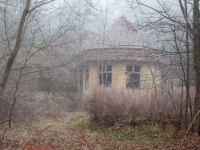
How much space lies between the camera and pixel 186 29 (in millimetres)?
6660

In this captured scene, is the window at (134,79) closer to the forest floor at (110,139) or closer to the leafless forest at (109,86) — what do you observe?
the leafless forest at (109,86)

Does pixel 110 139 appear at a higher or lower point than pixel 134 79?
lower

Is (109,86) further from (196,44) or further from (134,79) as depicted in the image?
(196,44)

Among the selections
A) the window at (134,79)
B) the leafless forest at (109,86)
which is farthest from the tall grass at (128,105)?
the window at (134,79)

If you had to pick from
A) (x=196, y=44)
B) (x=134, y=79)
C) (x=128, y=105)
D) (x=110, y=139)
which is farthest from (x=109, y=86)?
(x=196, y=44)

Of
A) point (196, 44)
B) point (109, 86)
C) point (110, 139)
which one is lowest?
point (110, 139)

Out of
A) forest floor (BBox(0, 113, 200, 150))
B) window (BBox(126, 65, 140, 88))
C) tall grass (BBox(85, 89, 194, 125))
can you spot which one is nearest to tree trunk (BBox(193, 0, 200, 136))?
forest floor (BBox(0, 113, 200, 150))

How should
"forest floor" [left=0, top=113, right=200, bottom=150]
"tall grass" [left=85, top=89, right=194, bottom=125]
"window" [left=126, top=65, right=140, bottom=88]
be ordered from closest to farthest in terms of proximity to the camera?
1. "forest floor" [left=0, top=113, right=200, bottom=150]
2. "window" [left=126, top=65, right=140, bottom=88]
3. "tall grass" [left=85, top=89, right=194, bottom=125]

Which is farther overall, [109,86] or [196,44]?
[109,86]

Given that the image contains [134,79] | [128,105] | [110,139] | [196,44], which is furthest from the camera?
[134,79]

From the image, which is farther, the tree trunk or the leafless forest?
the leafless forest

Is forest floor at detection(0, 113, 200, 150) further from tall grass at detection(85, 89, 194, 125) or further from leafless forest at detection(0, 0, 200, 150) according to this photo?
tall grass at detection(85, 89, 194, 125)

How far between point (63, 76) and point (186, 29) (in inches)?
453

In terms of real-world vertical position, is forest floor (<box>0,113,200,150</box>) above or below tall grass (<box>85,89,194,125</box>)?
below
